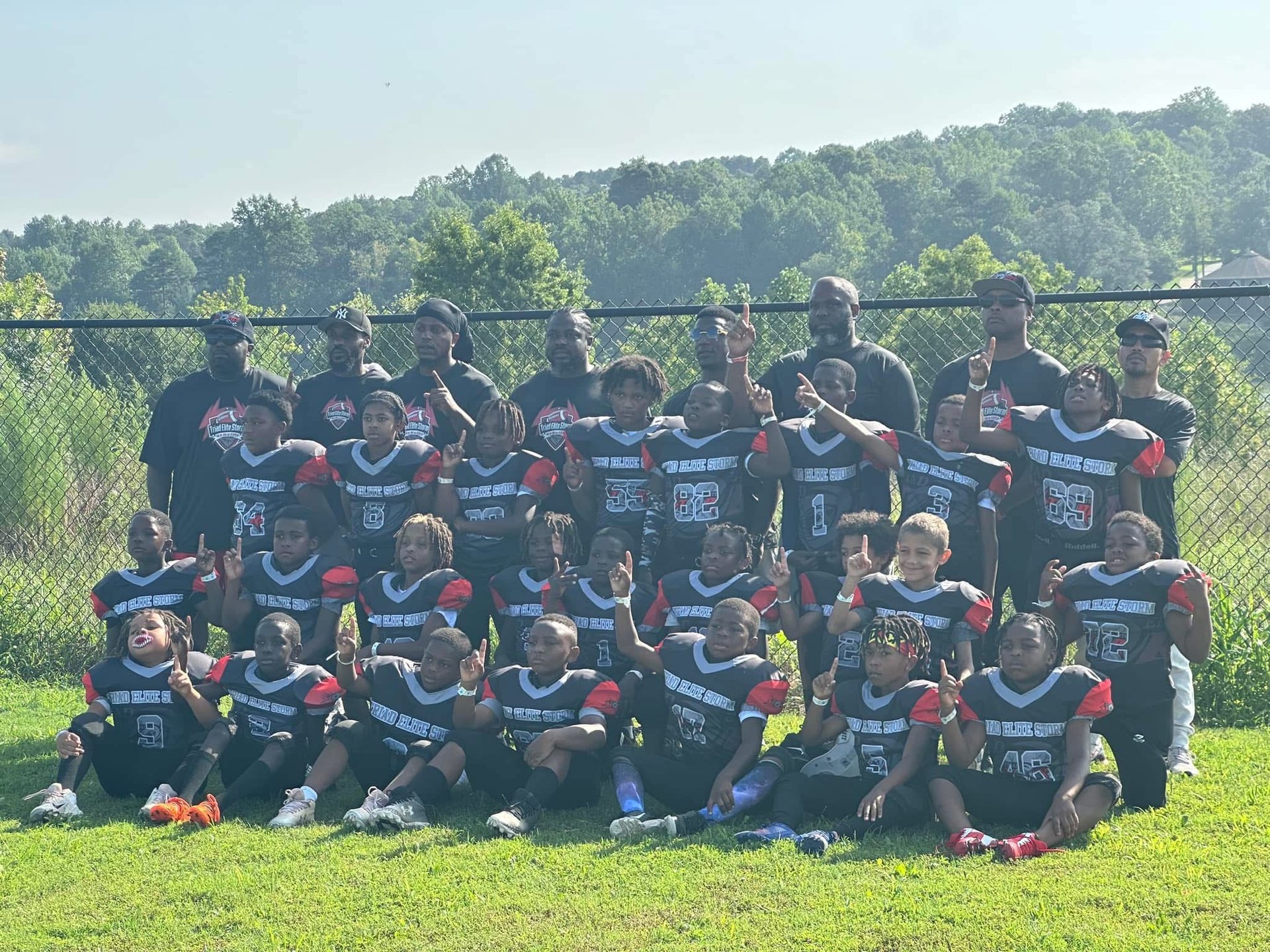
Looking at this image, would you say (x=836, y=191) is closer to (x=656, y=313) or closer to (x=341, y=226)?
(x=341, y=226)

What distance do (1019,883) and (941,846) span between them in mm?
474

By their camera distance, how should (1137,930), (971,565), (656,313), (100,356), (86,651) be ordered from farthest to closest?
(100,356)
(86,651)
(656,313)
(971,565)
(1137,930)

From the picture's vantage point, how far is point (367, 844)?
221 inches

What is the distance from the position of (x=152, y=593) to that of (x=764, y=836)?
3437mm

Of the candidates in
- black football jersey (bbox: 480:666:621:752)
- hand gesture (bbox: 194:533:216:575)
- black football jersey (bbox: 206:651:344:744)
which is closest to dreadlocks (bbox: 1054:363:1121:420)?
black football jersey (bbox: 480:666:621:752)

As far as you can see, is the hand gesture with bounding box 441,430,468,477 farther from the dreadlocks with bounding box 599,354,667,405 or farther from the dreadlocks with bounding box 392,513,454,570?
the dreadlocks with bounding box 599,354,667,405

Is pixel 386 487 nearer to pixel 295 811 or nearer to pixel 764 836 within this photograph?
pixel 295 811

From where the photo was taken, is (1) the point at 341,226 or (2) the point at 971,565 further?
(1) the point at 341,226

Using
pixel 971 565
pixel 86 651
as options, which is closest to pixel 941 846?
pixel 971 565

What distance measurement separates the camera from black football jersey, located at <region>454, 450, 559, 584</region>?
22.9ft

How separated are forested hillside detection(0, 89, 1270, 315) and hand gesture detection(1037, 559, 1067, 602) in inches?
3448

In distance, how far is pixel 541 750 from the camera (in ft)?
19.7

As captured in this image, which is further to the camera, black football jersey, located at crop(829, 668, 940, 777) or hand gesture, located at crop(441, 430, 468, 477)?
hand gesture, located at crop(441, 430, 468, 477)

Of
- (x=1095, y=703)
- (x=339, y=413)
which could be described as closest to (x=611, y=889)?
(x=1095, y=703)
